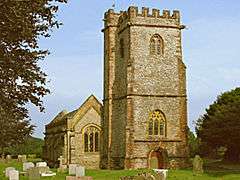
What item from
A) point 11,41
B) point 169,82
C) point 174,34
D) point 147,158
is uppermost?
point 174,34

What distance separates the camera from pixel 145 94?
131 ft

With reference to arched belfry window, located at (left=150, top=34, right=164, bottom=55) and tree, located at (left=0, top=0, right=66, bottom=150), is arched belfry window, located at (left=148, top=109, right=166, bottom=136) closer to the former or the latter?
arched belfry window, located at (left=150, top=34, right=164, bottom=55)

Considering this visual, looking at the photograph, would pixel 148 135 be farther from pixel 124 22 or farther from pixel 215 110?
pixel 215 110

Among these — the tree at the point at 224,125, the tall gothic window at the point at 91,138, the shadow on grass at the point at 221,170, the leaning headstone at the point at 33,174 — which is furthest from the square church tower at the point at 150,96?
the leaning headstone at the point at 33,174

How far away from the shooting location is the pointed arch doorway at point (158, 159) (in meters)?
39.7

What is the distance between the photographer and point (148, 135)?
3962 centimetres

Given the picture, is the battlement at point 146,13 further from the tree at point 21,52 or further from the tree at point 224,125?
the tree at point 21,52

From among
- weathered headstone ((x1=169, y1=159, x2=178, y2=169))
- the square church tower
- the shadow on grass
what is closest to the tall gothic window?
the square church tower

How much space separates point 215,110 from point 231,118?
23.4ft

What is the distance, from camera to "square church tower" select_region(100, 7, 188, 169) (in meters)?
39.3

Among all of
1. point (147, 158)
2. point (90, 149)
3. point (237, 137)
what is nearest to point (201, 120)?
point (237, 137)

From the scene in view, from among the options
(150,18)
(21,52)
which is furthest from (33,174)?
(150,18)

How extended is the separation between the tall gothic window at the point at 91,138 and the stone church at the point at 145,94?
3.63m

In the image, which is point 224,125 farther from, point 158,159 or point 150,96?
point 150,96
